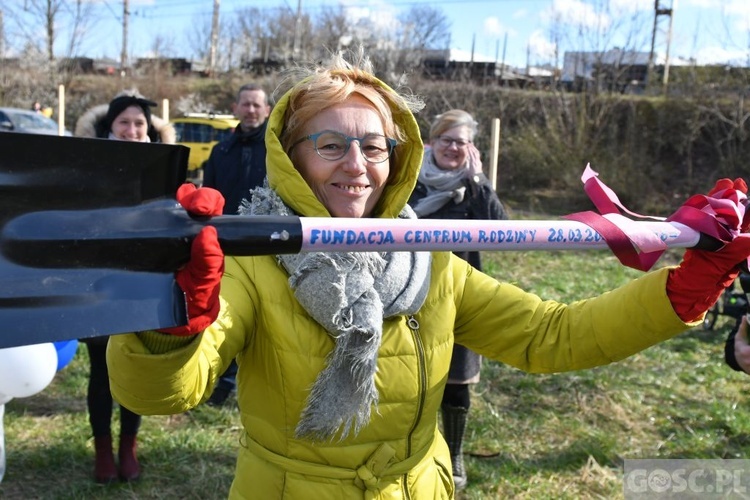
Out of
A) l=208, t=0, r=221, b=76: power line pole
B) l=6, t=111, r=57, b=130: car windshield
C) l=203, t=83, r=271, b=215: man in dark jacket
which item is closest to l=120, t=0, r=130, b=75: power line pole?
l=208, t=0, r=221, b=76: power line pole

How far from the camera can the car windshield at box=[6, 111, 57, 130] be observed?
17.9m

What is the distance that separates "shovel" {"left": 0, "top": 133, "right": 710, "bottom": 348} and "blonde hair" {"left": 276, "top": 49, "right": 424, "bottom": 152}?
0.40 meters

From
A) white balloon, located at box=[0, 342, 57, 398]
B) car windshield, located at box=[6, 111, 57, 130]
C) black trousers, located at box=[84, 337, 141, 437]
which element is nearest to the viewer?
white balloon, located at box=[0, 342, 57, 398]

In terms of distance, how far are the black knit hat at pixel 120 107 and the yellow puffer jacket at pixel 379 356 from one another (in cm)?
246

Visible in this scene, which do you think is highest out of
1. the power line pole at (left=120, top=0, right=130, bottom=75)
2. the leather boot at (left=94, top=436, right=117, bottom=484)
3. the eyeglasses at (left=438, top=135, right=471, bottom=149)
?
the power line pole at (left=120, top=0, right=130, bottom=75)

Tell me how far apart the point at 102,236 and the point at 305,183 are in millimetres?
509

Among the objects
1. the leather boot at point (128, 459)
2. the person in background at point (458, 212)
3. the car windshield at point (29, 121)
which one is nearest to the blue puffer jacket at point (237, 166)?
the person in background at point (458, 212)

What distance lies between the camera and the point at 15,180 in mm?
1345

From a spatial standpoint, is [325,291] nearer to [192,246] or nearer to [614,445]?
[192,246]

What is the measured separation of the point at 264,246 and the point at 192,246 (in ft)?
0.49

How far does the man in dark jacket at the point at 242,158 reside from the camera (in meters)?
4.75

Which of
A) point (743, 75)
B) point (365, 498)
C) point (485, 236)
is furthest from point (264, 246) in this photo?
point (743, 75)

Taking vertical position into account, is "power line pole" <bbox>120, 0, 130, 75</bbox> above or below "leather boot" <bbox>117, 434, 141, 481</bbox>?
above

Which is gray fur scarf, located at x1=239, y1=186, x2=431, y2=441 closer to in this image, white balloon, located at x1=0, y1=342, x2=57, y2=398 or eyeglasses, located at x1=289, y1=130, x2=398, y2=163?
eyeglasses, located at x1=289, y1=130, x2=398, y2=163
